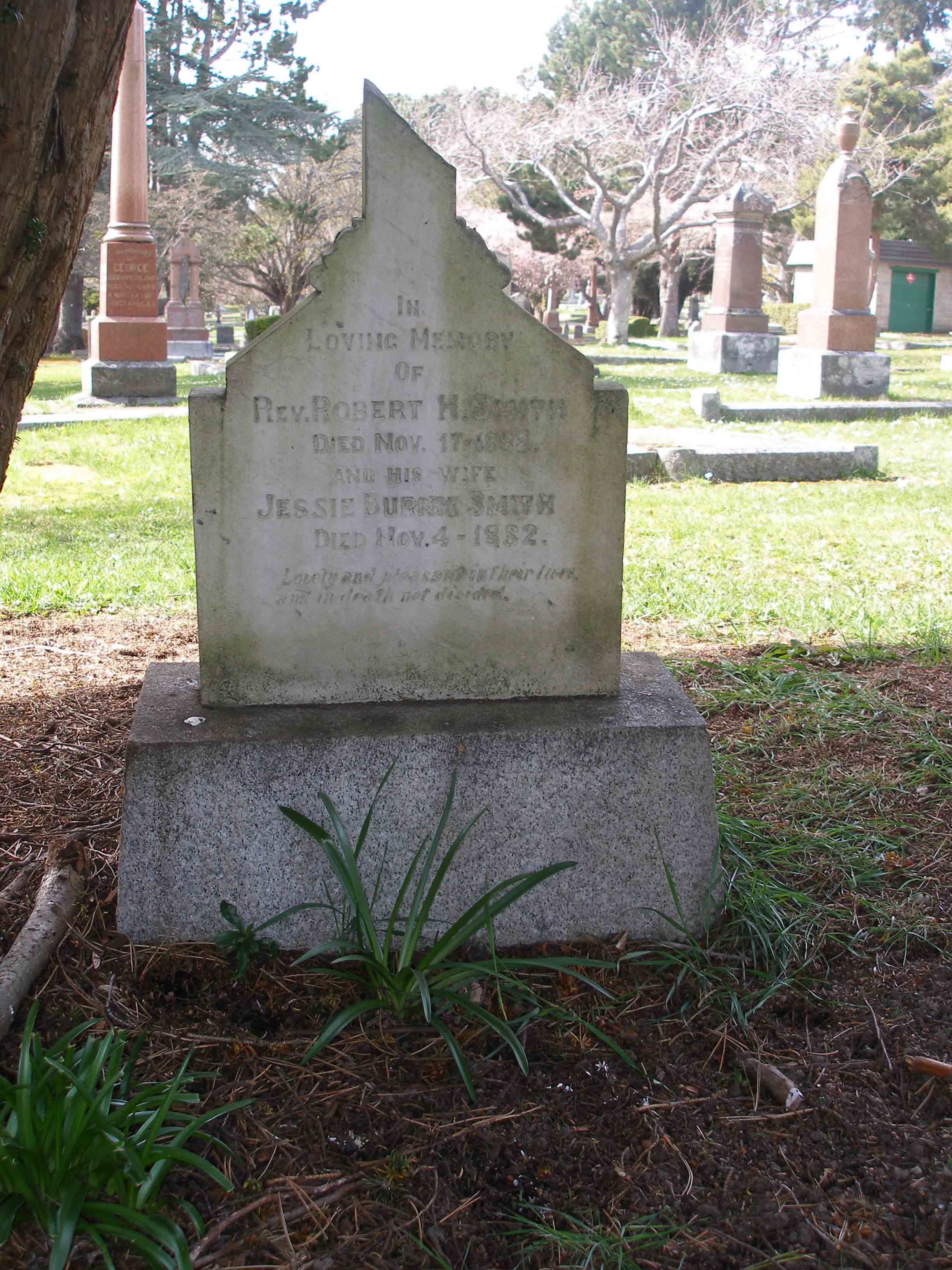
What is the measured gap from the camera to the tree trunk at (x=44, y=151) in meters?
2.33

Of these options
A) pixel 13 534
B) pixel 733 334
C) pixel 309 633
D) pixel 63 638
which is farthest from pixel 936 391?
pixel 309 633

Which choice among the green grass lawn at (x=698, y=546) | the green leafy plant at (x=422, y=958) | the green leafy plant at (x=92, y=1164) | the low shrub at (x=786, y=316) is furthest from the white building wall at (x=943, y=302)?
the green leafy plant at (x=92, y=1164)

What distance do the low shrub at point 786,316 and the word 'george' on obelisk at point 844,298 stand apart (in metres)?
26.4

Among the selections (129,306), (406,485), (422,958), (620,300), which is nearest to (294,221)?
(620,300)

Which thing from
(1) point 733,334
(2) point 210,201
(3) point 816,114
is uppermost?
(3) point 816,114

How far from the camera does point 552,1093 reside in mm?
2424

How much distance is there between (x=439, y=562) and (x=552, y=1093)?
4.26 feet

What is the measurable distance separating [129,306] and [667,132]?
19.8 metres

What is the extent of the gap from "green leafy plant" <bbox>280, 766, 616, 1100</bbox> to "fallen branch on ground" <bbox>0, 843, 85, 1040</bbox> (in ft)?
1.95

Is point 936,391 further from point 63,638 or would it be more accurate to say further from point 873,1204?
point 873,1204

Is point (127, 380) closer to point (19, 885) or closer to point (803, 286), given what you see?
point (19, 885)

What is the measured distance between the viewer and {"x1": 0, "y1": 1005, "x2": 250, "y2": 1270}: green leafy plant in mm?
1894

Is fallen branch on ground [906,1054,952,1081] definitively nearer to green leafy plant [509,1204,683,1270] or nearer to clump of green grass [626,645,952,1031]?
clump of green grass [626,645,952,1031]

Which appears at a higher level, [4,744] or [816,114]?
[816,114]
